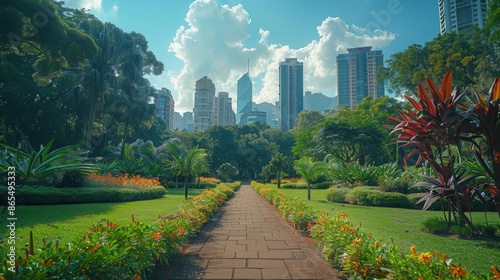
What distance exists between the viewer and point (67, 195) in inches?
412

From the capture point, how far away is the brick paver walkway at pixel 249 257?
147 inches

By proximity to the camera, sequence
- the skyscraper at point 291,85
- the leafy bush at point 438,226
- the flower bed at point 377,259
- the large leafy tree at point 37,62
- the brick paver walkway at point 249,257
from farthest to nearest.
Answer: the skyscraper at point 291,85 → the large leafy tree at point 37,62 → the leafy bush at point 438,226 → the brick paver walkway at point 249,257 → the flower bed at point 377,259

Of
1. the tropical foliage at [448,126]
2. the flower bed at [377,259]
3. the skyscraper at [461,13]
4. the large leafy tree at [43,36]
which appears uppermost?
the skyscraper at [461,13]

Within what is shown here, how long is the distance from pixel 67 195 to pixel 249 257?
909 centimetres

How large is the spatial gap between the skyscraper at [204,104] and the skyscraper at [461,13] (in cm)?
6516

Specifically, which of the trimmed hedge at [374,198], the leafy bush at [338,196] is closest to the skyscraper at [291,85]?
the leafy bush at [338,196]

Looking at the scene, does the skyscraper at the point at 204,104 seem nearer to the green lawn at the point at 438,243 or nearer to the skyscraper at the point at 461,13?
the skyscraper at the point at 461,13

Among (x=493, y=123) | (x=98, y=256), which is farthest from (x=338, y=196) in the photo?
(x=98, y=256)

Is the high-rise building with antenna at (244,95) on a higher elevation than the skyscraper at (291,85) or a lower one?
higher

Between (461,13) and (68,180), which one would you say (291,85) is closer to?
(461,13)

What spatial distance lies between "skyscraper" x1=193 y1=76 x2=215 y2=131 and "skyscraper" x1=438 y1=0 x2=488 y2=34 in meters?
65.2

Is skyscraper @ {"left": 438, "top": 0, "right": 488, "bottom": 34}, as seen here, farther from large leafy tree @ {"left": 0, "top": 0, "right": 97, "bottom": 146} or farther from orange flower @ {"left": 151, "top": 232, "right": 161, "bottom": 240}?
orange flower @ {"left": 151, "top": 232, "right": 161, "bottom": 240}

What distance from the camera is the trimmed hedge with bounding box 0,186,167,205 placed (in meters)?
9.65

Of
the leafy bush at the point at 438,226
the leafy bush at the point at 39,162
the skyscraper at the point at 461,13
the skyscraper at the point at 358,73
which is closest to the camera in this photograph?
the leafy bush at the point at 438,226
